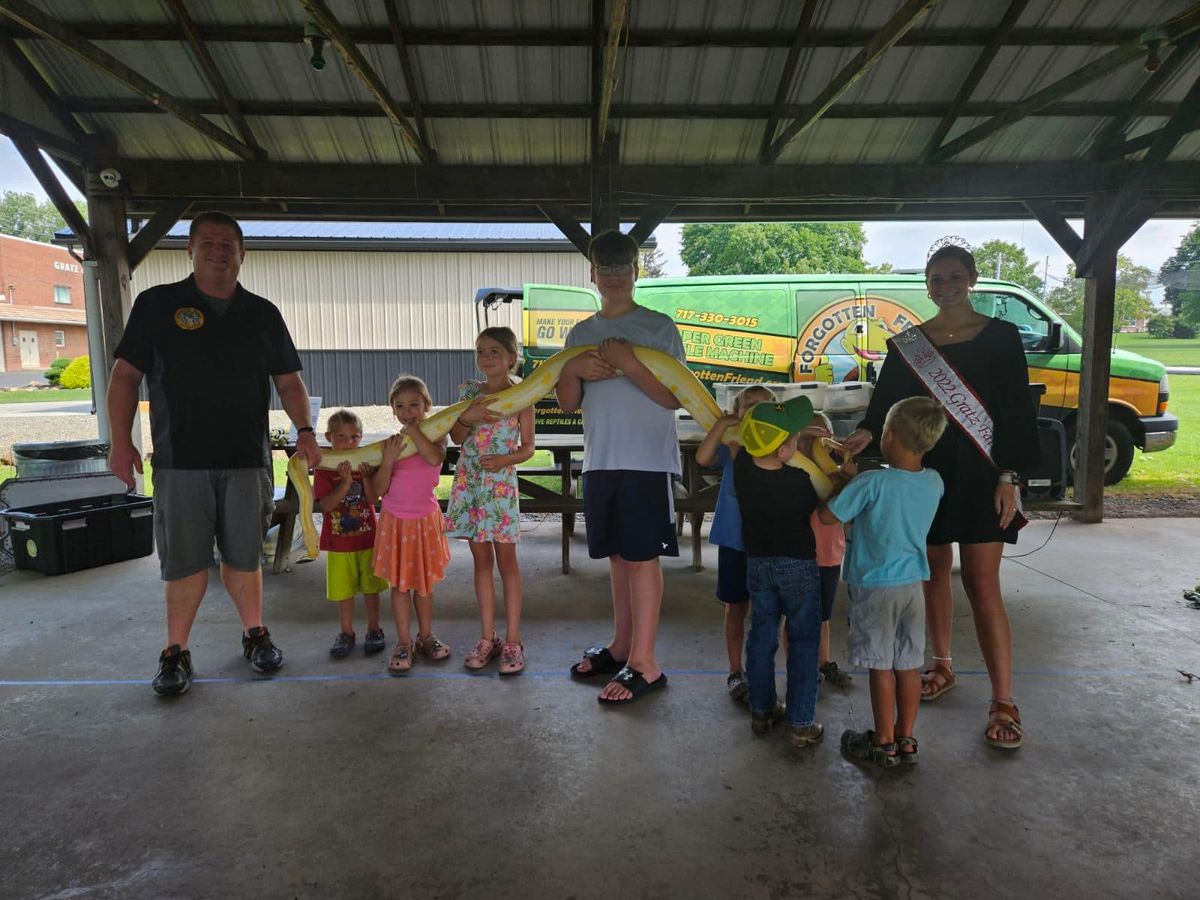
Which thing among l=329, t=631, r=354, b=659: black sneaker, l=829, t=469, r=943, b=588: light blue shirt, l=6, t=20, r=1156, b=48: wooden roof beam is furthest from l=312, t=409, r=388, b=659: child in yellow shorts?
l=6, t=20, r=1156, b=48: wooden roof beam

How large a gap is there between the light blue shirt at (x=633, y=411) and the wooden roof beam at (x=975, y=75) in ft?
12.8

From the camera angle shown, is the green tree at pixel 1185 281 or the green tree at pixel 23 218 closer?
the green tree at pixel 1185 281

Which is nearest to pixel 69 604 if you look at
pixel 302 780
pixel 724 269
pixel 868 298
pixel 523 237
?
pixel 302 780

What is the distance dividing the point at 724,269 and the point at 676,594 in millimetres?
38523

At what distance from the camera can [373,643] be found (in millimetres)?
3721

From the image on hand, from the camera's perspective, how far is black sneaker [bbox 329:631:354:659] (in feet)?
12.0

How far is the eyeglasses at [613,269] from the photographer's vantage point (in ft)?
9.80

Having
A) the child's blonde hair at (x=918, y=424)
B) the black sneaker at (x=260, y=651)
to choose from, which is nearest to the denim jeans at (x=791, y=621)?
the child's blonde hair at (x=918, y=424)

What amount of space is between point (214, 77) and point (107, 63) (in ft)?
2.67

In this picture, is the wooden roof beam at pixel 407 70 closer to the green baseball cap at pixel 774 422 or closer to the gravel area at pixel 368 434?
the gravel area at pixel 368 434

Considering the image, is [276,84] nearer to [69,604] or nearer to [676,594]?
[69,604]

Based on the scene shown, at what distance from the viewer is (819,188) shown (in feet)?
20.1

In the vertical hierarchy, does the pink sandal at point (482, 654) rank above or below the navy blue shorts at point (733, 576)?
below

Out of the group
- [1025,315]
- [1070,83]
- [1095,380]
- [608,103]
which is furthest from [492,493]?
[1025,315]
